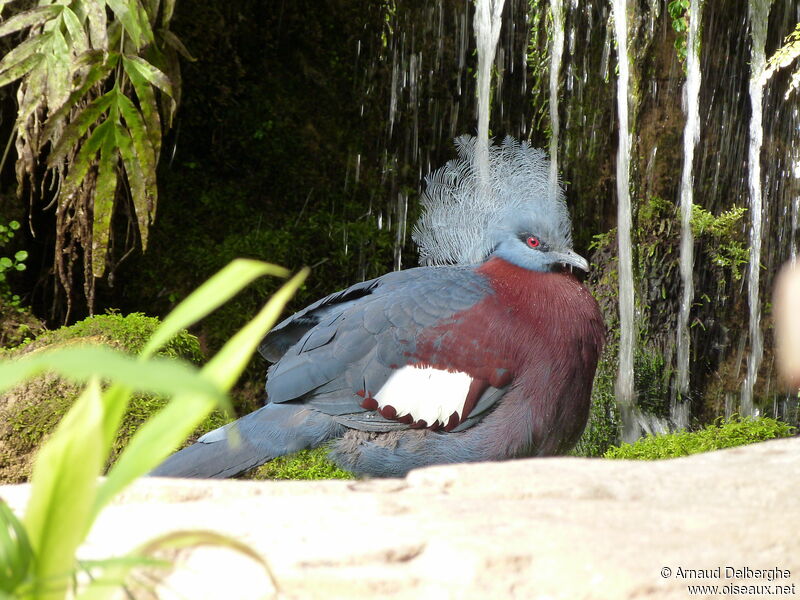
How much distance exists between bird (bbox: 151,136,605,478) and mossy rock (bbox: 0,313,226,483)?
91 centimetres

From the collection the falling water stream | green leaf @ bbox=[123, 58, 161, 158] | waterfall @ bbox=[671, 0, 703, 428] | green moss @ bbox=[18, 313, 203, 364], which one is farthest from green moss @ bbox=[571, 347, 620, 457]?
green leaf @ bbox=[123, 58, 161, 158]

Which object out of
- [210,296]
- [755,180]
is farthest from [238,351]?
[755,180]

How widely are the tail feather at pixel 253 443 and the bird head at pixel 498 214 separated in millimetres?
864

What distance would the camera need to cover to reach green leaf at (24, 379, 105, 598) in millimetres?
993

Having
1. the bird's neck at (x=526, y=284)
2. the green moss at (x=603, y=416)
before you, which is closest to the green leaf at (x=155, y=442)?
the bird's neck at (x=526, y=284)

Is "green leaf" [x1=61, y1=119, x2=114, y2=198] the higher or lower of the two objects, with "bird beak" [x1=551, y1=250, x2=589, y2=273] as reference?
higher

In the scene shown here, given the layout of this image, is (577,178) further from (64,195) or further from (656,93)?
(64,195)

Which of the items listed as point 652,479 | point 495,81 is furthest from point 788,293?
point 652,479

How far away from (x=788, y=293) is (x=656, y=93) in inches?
59.3

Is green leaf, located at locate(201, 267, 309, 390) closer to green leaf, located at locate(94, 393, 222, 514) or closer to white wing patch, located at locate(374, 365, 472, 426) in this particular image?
green leaf, located at locate(94, 393, 222, 514)

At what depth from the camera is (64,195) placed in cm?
349

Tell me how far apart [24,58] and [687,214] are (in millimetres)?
3673

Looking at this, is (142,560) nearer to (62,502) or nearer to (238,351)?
(62,502)

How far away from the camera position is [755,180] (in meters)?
5.14
